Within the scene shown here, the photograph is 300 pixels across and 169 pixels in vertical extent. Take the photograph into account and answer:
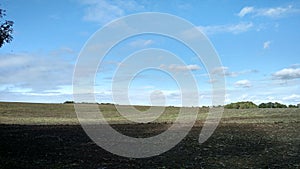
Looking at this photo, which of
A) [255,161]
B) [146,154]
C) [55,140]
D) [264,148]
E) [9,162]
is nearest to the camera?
[9,162]

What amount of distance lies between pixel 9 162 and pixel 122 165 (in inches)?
153

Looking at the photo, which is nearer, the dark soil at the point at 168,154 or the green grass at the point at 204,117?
the dark soil at the point at 168,154

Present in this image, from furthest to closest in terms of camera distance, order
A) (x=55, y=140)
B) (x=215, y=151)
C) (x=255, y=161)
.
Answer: (x=55, y=140) → (x=215, y=151) → (x=255, y=161)

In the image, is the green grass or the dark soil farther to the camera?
the green grass

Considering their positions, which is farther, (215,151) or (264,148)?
(264,148)

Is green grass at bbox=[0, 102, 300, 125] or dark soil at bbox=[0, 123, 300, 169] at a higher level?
green grass at bbox=[0, 102, 300, 125]

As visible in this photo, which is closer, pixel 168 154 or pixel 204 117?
pixel 168 154

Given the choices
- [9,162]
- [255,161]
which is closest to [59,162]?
[9,162]

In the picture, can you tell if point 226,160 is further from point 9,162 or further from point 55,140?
point 55,140

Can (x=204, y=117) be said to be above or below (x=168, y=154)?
above

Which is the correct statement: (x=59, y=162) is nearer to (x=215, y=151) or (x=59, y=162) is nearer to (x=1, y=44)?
(x=215, y=151)

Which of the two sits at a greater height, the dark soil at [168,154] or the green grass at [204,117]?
the green grass at [204,117]

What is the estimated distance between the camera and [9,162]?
11.5m

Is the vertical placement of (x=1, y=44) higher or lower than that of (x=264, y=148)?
higher
